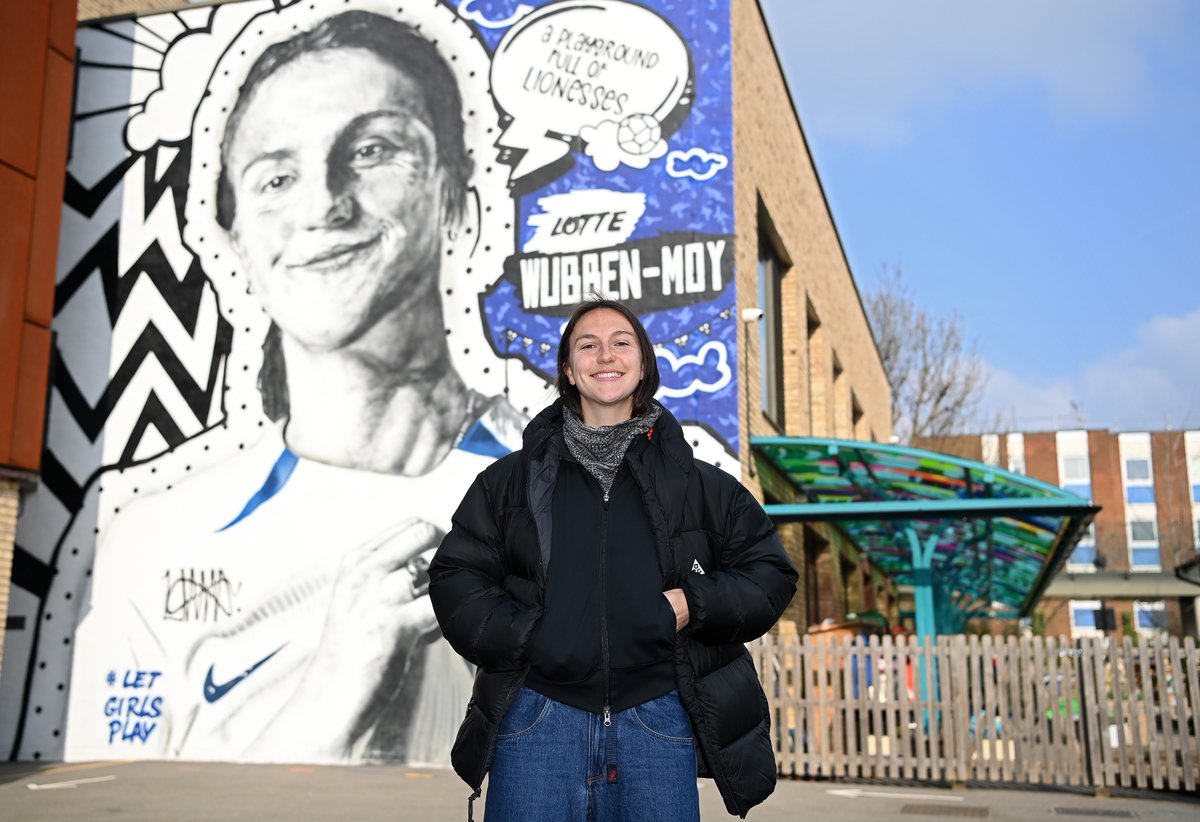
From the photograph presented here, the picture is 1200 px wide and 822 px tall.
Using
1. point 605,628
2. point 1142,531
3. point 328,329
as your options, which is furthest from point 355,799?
point 1142,531

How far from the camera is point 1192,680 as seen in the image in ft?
34.5

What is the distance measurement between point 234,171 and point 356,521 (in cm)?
476

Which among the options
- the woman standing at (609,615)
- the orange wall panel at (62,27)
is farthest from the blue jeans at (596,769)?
the orange wall panel at (62,27)

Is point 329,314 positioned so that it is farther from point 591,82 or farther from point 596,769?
point 596,769

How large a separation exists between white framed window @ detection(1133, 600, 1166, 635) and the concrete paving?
141 feet

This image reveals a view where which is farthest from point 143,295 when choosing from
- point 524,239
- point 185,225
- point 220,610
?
point 524,239

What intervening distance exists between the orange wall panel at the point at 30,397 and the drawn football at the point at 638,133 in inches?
256

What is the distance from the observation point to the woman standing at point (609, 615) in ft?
8.26

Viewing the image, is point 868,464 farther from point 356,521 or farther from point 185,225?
point 185,225

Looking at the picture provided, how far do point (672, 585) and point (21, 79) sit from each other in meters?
11.8

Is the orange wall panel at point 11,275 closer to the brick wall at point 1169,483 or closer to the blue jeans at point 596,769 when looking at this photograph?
the blue jeans at point 596,769

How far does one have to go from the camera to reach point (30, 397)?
11484 mm

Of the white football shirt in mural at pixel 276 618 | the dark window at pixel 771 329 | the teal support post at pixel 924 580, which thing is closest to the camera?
the white football shirt in mural at pixel 276 618
